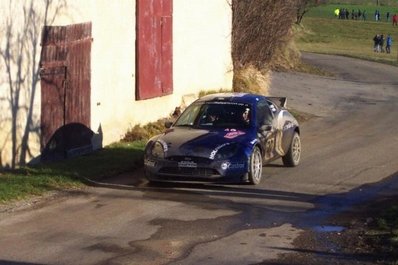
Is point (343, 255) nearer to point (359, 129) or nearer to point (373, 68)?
point (359, 129)

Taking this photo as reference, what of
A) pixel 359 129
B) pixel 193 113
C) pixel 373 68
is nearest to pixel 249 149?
pixel 193 113

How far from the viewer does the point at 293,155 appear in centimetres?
1783

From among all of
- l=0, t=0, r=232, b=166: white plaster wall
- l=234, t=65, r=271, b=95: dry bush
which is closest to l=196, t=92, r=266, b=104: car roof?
l=0, t=0, r=232, b=166: white plaster wall

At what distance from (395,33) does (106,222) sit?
72.1 meters

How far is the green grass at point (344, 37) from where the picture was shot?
202ft

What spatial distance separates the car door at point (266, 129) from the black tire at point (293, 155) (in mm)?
708

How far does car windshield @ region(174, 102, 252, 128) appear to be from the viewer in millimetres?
16312

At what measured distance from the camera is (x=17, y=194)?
13.8 meters

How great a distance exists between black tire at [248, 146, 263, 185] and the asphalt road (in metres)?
0.19

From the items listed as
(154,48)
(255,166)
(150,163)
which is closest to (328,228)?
(255,166)

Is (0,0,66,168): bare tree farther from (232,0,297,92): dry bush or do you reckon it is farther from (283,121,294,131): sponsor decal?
(232,0,297,92): dry bush

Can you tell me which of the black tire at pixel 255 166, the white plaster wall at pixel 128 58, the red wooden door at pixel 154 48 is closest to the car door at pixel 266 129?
the black tire at pixel 255 166

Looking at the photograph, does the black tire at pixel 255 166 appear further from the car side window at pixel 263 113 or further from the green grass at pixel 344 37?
the green grass at pixel 344 37

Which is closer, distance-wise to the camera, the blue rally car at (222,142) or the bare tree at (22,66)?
the blue rally car at (222,142)
